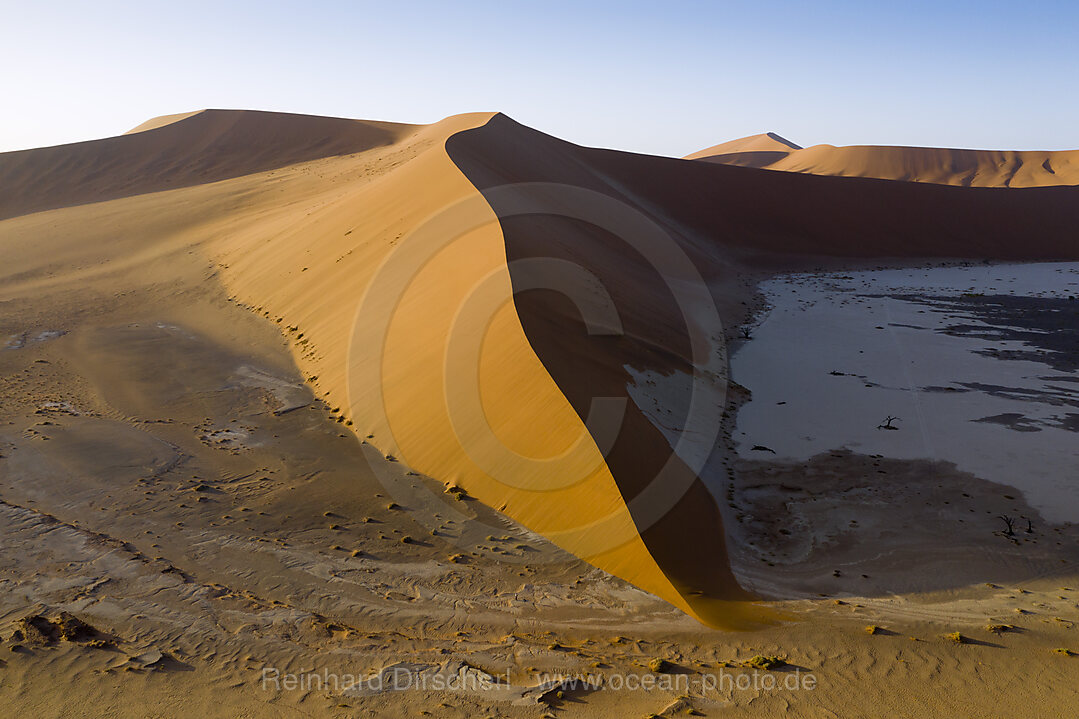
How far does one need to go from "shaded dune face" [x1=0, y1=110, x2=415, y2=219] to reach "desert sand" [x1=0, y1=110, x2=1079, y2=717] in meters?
23.7

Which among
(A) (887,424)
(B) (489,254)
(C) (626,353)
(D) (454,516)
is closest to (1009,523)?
(A) (887,424)

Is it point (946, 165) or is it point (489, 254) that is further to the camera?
point (946, 165)

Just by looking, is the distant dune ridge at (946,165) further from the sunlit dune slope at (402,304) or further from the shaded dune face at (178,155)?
the sunlit dune slope at (402,304)

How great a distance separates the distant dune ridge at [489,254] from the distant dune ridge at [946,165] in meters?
23.0

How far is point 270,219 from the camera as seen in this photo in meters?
23.6

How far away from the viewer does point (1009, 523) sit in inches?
295

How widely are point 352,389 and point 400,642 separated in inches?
229

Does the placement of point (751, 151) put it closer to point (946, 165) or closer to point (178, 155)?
point (946, 165)

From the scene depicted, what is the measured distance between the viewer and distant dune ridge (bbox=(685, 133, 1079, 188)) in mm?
60344

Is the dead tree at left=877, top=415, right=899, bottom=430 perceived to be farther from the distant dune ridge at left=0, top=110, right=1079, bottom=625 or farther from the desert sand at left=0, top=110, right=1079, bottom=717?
the distant dune ridge at left=0, top=110, right=1079, bottom=625

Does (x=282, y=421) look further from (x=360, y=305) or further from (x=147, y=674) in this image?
(x=147, y=674)

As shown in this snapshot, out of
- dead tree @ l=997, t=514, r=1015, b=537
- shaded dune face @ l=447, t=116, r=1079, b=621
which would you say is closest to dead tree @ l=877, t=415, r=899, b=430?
dead tree @ l=997, t=514, r=1015, b=537

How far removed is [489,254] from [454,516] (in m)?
5.37

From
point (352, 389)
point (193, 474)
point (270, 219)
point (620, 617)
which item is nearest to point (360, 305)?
point (352, 389)
